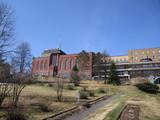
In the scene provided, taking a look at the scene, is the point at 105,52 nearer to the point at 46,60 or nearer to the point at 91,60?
the point at 91,60

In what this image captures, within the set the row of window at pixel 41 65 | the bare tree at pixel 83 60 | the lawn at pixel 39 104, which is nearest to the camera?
the lawn at pixel 39 104

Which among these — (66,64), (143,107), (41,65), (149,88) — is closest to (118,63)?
(66,64)

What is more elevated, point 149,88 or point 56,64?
point 56,64

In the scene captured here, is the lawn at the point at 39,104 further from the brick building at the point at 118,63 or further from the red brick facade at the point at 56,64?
the red brick facade at the point at 56,64

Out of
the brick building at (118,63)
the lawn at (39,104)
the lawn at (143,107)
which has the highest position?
the brick building at (118,63)

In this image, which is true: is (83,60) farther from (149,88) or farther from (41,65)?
(149,88)

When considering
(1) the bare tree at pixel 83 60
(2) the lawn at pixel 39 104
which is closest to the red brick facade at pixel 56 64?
(1) the bare tree at pixel 83 60

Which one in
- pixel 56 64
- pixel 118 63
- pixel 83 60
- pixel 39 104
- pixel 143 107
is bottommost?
pixel 143 107

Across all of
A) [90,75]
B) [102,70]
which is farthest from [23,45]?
[90,75]

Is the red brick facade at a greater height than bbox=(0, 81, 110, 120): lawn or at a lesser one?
greater

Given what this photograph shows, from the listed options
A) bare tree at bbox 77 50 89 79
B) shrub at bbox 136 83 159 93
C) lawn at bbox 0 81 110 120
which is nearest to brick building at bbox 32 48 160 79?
bare tree at bbox 77 50 89 79

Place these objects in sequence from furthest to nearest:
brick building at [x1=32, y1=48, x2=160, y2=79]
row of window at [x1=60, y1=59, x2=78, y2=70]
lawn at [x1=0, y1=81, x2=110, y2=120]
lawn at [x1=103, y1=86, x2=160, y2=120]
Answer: row of window at [x1=60, y1=59, x2=78, y2=70]
brick building at [x1=32, y1=48, x2=160, y2=79]
lawn at [x1=103, y1=86, x2=160, y2=120]
lawn at [x1=0, y1=81, x2=110, y2=120]

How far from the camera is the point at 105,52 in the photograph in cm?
7262

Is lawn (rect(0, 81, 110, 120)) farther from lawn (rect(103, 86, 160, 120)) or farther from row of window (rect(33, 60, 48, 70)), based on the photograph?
row of window (rect(33, 60, 48, 70))
